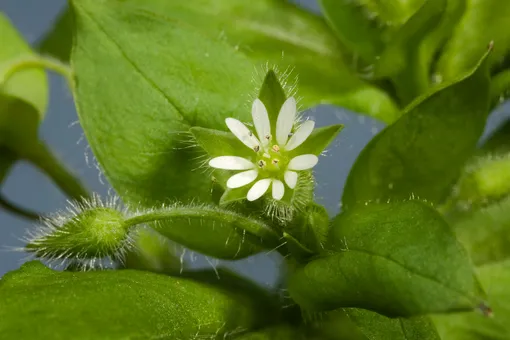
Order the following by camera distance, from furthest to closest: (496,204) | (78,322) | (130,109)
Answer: (496,204) < (130,109) < (78,322)

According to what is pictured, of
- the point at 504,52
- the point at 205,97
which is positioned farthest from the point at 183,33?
the point at 504,52

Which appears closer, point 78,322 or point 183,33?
point 78,322

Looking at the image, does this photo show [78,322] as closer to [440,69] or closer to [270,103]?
[270,103]

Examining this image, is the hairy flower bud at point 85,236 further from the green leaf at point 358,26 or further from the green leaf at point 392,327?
the green leaf at point 358,26

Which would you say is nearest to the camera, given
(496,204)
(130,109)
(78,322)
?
(78,322)

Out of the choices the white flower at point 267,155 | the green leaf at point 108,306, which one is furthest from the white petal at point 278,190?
the green leaf at point 108,306

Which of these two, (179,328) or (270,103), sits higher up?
(270,103)

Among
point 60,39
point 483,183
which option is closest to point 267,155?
point 483,183

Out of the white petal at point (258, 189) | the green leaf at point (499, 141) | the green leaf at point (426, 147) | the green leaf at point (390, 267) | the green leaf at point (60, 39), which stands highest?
the green leaf at point (60, 39)
